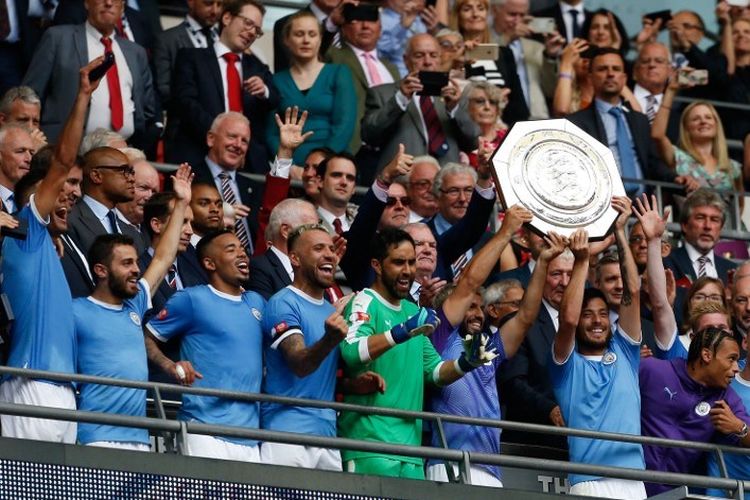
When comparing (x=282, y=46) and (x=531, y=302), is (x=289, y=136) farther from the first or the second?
(x=282, y=46)

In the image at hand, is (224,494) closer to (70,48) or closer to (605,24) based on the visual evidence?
(70,48)

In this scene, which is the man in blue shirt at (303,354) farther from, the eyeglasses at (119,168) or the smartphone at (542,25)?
the smartphone at (542,25)

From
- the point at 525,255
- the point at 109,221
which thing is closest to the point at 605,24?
the point at 525,255

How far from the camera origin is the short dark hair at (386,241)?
13344mm

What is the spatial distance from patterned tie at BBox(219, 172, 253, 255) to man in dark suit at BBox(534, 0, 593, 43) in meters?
5.70

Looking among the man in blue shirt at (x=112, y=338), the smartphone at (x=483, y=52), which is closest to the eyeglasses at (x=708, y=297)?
the smartphone at (x=483, y=52)

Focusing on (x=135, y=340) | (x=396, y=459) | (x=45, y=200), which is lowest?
(x=396, y=459)

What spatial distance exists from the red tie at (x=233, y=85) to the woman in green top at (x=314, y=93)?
32cm

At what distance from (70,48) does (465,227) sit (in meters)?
3.54

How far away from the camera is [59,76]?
54.3 ft

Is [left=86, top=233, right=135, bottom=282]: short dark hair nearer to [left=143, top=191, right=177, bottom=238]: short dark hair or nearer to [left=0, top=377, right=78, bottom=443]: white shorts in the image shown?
[left=0, top=377, right=78, bottom=443]: white shorts

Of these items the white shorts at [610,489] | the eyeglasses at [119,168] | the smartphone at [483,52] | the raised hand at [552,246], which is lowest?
the white shorts at [610,489]

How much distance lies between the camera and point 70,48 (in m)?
16.6

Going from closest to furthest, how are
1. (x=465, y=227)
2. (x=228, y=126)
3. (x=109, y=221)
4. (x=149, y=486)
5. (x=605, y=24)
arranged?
(x=149, y=486), (x=109, y=221), (x=465, y=227), (x=228, y=126), (x=605, y=24)
